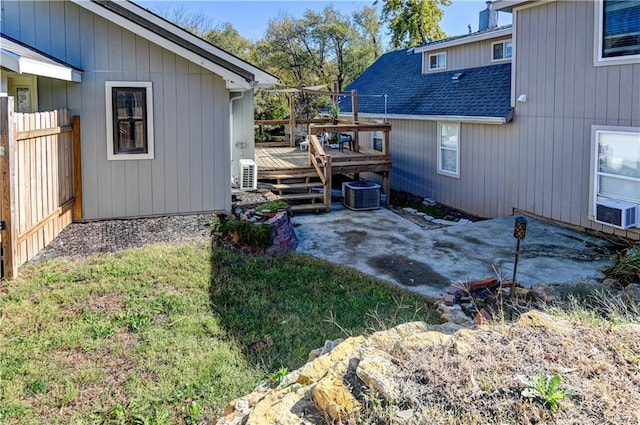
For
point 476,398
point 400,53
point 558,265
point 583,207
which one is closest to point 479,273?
point 558,265

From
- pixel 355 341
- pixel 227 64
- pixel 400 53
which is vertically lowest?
pixel 355 341

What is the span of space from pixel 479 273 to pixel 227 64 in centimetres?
566

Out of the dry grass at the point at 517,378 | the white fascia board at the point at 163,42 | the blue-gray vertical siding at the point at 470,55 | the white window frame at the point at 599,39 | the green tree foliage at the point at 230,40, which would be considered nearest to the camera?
the dry grass at the point at 517,378

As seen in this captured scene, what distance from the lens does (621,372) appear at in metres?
2.94

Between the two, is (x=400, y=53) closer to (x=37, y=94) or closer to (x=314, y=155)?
(x=314, y=155)

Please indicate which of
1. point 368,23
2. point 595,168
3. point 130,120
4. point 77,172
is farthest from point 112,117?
point 368,23

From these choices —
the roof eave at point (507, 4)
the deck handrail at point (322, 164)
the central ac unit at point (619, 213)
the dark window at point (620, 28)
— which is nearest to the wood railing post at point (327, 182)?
the deck handrail at point (322, 164)

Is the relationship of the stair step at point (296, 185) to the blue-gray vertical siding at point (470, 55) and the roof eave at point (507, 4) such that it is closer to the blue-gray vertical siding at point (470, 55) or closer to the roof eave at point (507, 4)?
the roof eave at point (507, 4)

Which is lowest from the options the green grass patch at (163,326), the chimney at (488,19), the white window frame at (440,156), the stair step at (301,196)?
the green grass patch at (163,326)

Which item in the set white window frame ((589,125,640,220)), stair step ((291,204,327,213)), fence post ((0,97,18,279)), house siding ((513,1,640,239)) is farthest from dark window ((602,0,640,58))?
fence post ((0,97,18,279))

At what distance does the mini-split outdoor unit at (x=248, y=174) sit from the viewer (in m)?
10.7

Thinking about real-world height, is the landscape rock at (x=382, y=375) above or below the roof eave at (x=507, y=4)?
below

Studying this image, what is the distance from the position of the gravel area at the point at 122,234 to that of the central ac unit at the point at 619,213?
21.3 feet

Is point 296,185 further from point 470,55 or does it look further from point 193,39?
point 470,55
